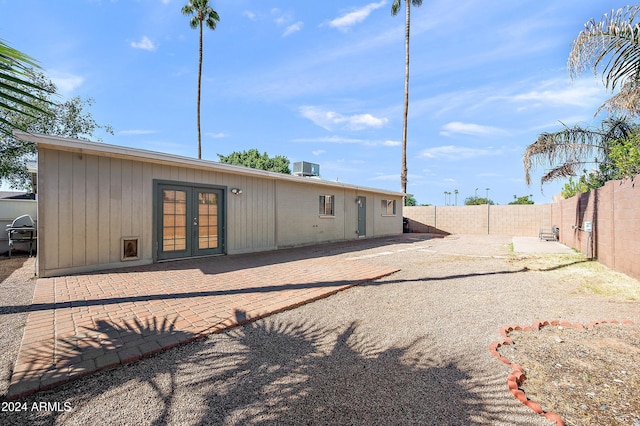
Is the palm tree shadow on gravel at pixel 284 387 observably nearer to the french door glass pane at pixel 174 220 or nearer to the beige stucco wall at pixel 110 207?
the beige stucco wall at pixel 110 207

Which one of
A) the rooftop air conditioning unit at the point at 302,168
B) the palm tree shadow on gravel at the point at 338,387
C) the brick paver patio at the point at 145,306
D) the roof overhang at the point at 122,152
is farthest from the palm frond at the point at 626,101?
the rooftop air conditioning unit at the point at 302,168

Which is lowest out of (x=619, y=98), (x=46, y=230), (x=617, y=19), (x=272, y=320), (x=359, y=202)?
(x=272, y=320)

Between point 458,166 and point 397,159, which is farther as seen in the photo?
point 458,166

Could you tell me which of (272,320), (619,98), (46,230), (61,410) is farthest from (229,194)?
(619,98)

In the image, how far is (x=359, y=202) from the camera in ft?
45.9

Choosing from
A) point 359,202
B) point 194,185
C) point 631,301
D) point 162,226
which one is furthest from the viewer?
point 359,202

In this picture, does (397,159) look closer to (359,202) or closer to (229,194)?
(359,202)

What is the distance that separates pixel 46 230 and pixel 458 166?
1012 inches

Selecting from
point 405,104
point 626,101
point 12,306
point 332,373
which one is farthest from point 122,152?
point 405,104

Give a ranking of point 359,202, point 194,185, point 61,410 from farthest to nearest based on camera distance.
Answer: point 359,202 → point 194,185 → point 61,410

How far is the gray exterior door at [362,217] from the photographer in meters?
14.0

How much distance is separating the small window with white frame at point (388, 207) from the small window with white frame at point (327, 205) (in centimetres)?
446

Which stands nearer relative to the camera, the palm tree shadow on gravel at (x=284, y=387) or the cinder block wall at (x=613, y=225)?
the palm tree shadow on gravel at (x=284, y=387)

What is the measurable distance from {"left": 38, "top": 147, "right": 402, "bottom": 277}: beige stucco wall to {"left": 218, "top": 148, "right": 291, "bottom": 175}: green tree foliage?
21.2 metres
